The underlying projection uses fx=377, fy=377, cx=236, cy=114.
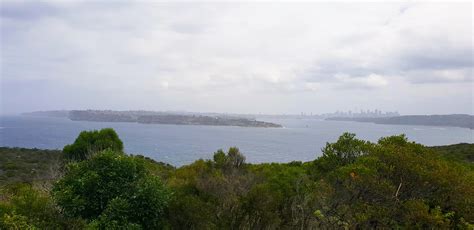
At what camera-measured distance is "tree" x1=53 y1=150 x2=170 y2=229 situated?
32.4 feet

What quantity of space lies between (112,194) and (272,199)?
452 centimetres

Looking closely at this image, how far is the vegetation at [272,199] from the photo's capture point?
28.1 feet

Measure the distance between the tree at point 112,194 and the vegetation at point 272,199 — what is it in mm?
27

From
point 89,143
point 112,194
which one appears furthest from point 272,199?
point 89,143

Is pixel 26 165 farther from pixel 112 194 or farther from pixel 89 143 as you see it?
pixel 112 194

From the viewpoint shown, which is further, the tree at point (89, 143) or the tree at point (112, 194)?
the tree at point (89, 143)

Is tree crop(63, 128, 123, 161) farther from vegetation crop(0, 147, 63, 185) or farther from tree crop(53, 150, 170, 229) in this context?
tree crop(53, 150, 170, 229)

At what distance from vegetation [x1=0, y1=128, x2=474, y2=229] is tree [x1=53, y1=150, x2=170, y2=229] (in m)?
0.03

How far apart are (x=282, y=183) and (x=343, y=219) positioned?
3775 millimetres

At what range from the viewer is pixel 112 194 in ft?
34.2

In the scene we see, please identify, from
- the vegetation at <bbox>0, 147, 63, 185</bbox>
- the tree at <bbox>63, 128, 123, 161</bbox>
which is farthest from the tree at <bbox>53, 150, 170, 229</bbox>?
the tree at <bbox>63, 128, 123, 161</bbox>

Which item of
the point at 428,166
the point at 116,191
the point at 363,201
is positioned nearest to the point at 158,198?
the point at 116,191

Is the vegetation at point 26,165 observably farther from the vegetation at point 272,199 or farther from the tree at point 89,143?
the vegetation at point 272,199

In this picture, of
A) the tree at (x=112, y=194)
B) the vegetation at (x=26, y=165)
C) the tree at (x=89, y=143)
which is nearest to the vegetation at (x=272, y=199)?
the tree at (x=112, y=194)
